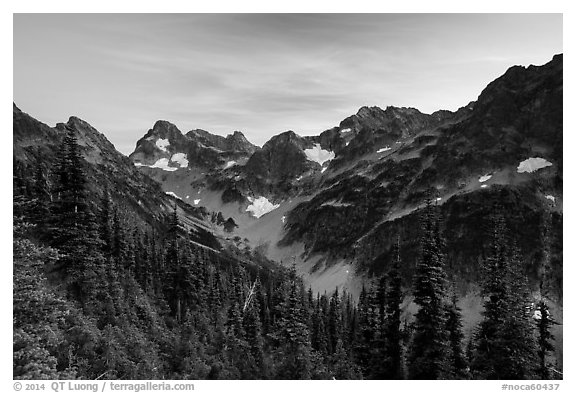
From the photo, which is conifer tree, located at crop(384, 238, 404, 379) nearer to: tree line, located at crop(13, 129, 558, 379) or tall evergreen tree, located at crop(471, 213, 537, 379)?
tree line, located at crop(13, 129, 558, 379)

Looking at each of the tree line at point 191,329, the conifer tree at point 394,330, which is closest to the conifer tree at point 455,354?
the tree line at point 191,329

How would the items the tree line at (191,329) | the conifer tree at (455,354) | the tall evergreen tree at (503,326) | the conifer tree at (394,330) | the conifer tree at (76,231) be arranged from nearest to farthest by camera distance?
the tree line at (191,329) < the tall evergreen tree at (503,326) < the conifer tree at (455,354) < the conifer tree at (76,231) < the conifer tree at (394,330)

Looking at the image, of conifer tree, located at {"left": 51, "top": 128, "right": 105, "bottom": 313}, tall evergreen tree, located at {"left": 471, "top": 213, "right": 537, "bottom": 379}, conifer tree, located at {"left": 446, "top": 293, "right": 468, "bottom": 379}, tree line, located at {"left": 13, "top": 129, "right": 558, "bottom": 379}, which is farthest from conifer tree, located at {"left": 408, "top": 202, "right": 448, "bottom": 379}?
conifer tree, located at {"left": 51, "top": 128, "right": 105, "bottom": 313}

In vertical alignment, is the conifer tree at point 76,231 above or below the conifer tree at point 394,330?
above

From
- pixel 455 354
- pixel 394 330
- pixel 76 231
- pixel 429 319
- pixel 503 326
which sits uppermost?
pixel 76 231

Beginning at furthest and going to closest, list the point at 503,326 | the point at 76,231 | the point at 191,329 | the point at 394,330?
the point at 191,329 → the point at 76,231 → the point at 394,330 → the point at 503,326

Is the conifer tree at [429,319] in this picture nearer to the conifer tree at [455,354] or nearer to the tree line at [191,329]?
the tree line at [191,329]

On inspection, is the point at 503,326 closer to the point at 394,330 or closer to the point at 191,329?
the point at 394,330

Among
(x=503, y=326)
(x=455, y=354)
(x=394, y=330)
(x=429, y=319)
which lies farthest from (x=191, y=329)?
(x=503, y=326)
